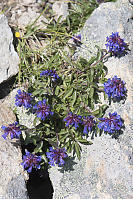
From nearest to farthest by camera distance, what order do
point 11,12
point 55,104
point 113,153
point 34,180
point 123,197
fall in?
point 123,197
point 113,153
point 55,104
point 34,180
point 11,12

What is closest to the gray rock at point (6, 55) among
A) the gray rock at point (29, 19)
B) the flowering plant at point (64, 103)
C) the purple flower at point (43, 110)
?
the flowering plant at point (64, 103)

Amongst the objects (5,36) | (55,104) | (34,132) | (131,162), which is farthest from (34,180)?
(5,36)

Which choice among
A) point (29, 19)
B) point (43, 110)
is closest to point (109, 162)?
point (43, 110)

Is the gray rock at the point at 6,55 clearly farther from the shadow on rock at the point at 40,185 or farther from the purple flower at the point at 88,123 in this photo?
the shadow on rock at the point at 40,185

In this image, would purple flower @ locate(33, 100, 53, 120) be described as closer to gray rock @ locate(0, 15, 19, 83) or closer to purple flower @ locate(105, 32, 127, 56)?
gray rock @ locate(0, 15, 19, 83)

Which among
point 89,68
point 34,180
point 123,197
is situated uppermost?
point 89,68

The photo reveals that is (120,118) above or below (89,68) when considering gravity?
below

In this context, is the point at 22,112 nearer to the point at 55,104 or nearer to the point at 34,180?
the point at 55,104
